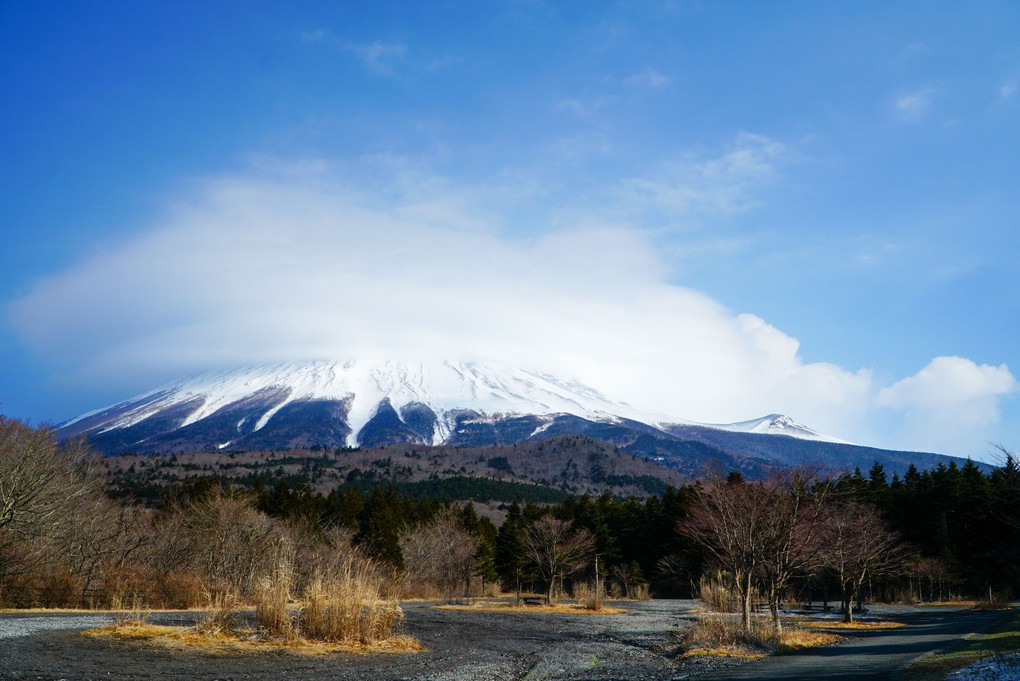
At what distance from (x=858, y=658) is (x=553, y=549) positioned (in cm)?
2618

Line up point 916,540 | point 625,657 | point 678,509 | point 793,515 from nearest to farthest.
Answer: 1. point 625,657
2. point 793,515
3. point 916,540
4. point 678,509

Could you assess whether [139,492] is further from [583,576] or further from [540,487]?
[540,487]

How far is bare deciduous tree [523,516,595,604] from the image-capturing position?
131 feet

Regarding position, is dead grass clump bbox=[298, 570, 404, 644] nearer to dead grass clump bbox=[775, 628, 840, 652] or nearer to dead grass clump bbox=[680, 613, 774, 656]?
dead grass clump bbox=[680, 613, 774, 656]

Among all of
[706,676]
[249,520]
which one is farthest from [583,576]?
[706,676]

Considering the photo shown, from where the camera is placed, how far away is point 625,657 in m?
15.8

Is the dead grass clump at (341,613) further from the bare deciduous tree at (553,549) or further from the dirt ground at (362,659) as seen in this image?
the bare deciduous tree at (553,549)

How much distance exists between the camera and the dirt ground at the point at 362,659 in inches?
389

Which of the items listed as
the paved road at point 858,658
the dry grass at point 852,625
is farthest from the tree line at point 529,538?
the paved road at point 858,658

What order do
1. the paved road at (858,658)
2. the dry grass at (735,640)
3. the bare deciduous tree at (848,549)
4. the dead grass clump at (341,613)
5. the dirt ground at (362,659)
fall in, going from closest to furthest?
the dirt ground at (362,659), the paved road at (858,658), the dead grass clump at (341,613), the dry grass at (735,640), the bare deciduous tree at (848,549)

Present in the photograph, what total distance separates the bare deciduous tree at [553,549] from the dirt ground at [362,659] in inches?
750

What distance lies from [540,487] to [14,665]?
138098 millimetres

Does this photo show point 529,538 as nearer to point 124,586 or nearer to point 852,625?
point 852,625

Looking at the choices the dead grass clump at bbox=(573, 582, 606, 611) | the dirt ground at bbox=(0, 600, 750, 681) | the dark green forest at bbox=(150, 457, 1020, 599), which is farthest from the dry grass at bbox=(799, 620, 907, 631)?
the dark green forest at bbox=(150, 457, 1020, 599)
